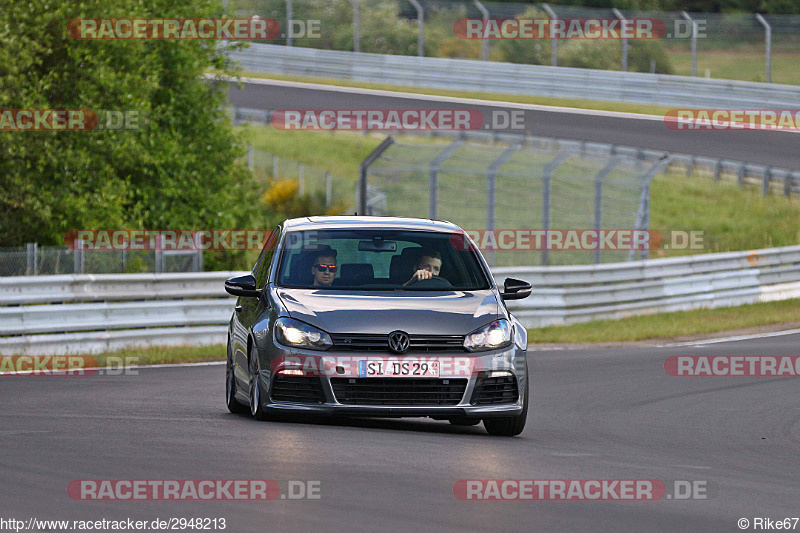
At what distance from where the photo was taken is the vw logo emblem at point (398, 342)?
9.12m

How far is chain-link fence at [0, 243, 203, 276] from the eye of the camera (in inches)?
682

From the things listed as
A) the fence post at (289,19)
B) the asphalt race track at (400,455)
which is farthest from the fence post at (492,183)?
the fence post at (289,19)

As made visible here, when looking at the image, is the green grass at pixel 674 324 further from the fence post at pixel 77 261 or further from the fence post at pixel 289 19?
the fence post at pixel 289 19

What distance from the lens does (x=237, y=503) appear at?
6688 millimetres

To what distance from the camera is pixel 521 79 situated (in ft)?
137

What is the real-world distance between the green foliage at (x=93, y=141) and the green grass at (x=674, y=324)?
781 cm

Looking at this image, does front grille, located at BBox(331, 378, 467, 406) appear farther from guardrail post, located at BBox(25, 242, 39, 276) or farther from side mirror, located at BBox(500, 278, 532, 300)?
guardrail post, located at BBox(25, 242, 39, 276)

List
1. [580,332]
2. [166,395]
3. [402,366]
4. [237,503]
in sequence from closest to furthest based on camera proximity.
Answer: [237,503] → [402,366] → [166,395] → [580,332]

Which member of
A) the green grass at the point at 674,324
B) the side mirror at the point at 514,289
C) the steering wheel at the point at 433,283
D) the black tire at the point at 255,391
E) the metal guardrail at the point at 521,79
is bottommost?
the green grass at the point at 674,324

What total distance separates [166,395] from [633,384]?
494cm

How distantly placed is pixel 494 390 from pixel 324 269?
1.58m

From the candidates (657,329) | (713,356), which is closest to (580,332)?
(657,329)

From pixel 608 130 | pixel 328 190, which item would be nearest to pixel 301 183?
pixel 328 190

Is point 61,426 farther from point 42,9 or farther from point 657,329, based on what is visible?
point 42,9
